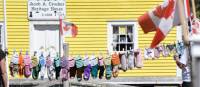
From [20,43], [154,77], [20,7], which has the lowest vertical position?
[154,77]

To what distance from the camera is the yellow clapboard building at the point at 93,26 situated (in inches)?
728

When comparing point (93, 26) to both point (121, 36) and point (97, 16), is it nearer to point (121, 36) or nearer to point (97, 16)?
point (97, 16)

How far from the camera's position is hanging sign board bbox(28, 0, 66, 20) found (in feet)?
59.2

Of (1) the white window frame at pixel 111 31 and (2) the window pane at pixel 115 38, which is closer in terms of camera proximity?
(1) the white window frame at pixel 111 31

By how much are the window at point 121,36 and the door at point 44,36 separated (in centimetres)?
182

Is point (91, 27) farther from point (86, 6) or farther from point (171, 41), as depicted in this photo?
point (171, 41)

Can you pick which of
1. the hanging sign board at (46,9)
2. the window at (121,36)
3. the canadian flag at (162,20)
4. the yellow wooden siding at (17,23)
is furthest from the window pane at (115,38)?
the canadian flag at (162,20)

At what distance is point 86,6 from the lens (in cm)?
1858

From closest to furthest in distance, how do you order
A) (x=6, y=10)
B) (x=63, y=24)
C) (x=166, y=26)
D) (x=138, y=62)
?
(x=166, y=26)
(x=63, y=24)
(x=138, y=62)
(x=6, y=10)

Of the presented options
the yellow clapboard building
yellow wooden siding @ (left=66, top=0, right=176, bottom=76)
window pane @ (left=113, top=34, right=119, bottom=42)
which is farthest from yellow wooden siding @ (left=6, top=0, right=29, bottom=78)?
window pane @ (left=113, top=34, right=119, bottom=42)

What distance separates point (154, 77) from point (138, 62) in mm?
3705

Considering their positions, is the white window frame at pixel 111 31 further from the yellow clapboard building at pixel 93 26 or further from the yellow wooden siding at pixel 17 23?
the yellow wooden siding at pixel 17 23

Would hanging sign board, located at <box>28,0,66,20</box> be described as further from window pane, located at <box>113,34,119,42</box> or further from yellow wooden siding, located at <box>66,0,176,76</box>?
window pane, located at <box>113,34,119,42</box>

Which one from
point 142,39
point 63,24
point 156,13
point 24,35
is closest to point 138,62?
point 63,24
